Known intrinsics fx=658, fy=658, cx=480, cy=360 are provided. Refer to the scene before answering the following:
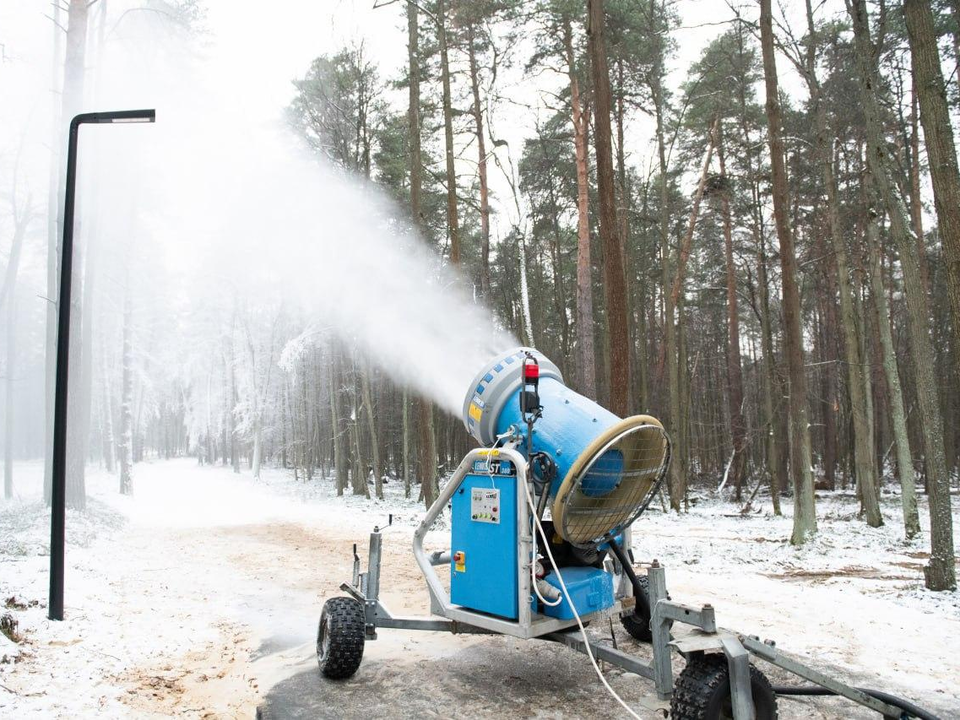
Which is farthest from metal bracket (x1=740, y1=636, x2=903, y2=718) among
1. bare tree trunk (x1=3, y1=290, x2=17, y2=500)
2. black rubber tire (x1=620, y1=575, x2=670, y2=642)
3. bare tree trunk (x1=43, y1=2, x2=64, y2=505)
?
bare tree trunk (x1=3, y1=290, x2=17, y2=500)

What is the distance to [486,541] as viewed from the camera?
13.8 ft

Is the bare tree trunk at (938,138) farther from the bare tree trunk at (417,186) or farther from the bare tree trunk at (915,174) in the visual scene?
the bare tree trunk at (915,174)

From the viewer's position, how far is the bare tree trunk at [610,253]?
30.2 ft

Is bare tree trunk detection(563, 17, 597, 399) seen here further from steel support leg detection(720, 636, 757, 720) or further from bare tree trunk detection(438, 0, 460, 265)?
steel support leg detection(720, 636, 757, 720)

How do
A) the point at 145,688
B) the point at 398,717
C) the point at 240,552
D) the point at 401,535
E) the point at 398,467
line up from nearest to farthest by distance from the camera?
1. the point at 398,717
2. the point at 145,688
3. the point at 240,552
4. the point at 401,535
5. the point at 398,467

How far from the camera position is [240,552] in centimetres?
1106

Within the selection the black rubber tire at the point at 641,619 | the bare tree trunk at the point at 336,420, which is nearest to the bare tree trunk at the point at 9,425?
the bare tree trunk at the point at 336,420

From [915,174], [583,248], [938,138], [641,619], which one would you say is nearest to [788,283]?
[938,138]

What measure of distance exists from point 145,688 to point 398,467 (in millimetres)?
29686

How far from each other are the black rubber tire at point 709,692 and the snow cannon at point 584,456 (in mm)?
1125

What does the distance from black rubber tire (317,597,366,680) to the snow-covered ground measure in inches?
4.8

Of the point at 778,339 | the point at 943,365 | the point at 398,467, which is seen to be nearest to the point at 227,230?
the point at 398,467

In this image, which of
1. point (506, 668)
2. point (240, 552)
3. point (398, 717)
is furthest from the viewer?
point (240, 552)

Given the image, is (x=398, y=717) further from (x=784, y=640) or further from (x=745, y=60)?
(x=745, y=60)
